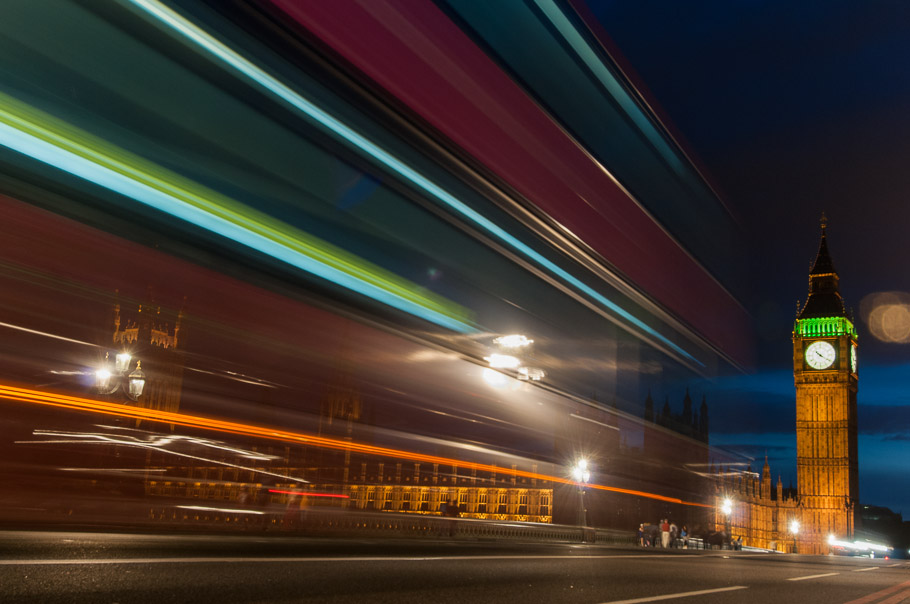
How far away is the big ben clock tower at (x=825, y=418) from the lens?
10281 cm

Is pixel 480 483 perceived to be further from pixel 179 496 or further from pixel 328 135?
pixel 328 135

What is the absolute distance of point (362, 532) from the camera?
13070 mm

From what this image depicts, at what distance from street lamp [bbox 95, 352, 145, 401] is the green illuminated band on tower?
114 metres

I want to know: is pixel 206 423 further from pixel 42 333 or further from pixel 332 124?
pixel 332 124

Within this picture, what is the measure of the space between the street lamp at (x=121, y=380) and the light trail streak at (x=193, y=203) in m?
1.62

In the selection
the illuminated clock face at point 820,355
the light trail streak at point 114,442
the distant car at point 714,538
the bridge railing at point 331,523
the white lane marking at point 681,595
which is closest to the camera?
the white lane marking at point 681,595

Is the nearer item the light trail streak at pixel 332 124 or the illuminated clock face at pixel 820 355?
the light trail streak at pixel 332 124

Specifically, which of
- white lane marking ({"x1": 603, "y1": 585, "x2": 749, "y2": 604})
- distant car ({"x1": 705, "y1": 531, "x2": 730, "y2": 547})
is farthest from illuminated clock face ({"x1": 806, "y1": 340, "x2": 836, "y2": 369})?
white lane marking ({"x1": 603, "y1": 585, "x2": 749, "y2": 604})

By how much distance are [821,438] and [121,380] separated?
11366 centimetres

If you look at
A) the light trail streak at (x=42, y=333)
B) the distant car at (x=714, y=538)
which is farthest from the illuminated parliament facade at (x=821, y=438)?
the light trail streak at (x=42, y=333)

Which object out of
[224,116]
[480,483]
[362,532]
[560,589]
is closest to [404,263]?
[224,116]

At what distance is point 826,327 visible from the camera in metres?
109

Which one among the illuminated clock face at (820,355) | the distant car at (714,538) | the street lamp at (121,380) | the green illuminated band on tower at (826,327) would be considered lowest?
the distant car at (714,538)

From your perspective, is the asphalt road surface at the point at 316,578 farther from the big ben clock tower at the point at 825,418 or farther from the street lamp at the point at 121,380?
the big ben clock tower at the point at 825,418
